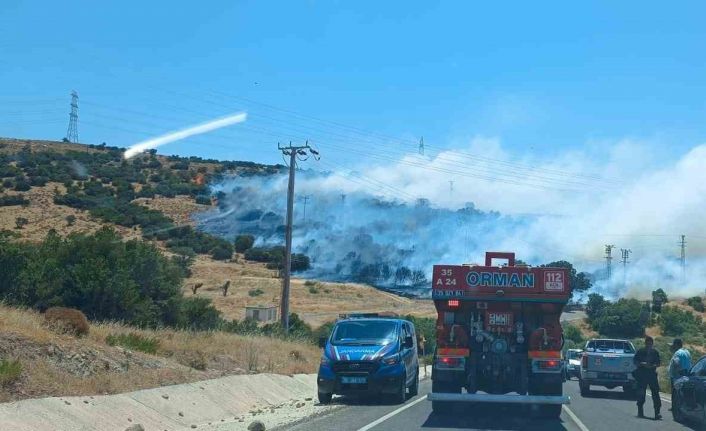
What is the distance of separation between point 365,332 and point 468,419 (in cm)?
511

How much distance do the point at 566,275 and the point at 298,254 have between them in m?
68.6

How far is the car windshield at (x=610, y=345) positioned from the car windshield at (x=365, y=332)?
11.8m

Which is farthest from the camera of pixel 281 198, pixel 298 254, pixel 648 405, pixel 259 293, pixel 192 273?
pixel 281 198

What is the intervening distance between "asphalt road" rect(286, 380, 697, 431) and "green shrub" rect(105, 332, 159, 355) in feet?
17.0

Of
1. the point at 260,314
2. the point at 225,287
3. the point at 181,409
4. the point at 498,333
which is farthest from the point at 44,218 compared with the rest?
the point at 498,333

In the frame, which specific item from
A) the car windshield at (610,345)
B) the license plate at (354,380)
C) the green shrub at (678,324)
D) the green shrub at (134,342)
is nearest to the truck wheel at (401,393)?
the license plate at (354,380)

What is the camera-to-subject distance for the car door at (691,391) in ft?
55.8

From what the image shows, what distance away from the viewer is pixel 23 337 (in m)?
17.1

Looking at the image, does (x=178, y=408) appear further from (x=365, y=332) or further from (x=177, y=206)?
(x=177, y=206)

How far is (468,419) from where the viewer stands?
17297mm

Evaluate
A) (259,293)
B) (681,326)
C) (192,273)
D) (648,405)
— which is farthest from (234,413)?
(681,326)

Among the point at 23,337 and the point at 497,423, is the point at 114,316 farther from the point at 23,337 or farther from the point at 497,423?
the point at 497,423

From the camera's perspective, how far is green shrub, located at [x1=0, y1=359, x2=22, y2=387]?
13.5m

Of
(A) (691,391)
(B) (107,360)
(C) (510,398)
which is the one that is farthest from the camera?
(B) (107,360)
